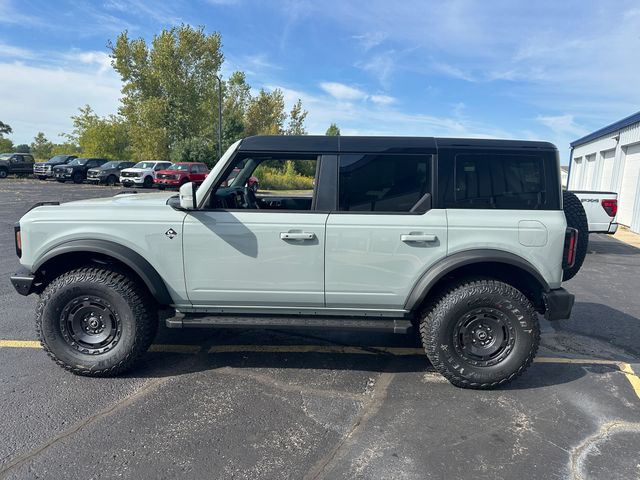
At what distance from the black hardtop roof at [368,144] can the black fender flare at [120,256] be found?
1.19 m

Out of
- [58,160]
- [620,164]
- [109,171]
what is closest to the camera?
[620,164]

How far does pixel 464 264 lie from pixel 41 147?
290ft

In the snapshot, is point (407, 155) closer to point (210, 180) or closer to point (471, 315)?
point (471, 315)

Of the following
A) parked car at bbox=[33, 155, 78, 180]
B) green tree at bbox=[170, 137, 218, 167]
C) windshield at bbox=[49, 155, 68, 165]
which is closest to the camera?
parked car at bbox=[33, 155, 78, 180]

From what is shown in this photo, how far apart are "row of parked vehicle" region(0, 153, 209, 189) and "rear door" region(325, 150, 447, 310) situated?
76.2ft

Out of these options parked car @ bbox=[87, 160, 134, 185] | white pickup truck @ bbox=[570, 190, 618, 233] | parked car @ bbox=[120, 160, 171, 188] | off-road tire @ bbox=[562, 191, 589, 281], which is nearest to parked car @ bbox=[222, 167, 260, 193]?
off-road tire @ bbox=[562, 191, 589, 281]

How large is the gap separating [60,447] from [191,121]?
39.9 metres

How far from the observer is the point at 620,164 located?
53.4 ft

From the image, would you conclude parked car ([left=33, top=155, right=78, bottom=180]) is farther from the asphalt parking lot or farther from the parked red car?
the asphalt parking lot

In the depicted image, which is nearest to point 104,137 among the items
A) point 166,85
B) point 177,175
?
point 166,85

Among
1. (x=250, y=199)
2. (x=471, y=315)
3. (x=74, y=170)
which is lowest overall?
(x=471, y=315)

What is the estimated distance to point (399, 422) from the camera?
2.98 metres

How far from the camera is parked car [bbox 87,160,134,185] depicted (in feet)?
92.7

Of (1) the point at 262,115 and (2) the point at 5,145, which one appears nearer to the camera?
(1) the point at 262,115
